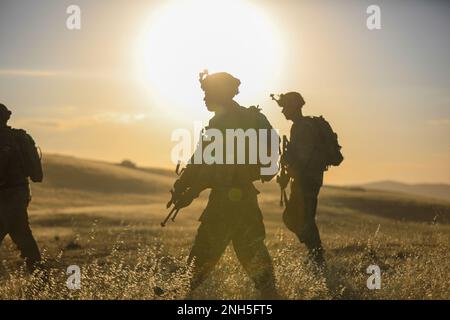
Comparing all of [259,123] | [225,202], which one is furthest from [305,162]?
[225,202]

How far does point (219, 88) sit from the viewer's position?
28.2 ft

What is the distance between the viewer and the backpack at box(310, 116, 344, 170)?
10.6 meters

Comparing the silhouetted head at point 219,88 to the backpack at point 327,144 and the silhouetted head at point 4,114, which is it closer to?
the backpack at point 327,144

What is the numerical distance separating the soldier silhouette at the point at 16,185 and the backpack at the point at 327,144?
425 centimetres

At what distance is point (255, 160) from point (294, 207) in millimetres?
2219

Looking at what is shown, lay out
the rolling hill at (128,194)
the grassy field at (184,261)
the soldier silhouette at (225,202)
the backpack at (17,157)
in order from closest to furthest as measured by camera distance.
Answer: the grassy field at (184,261) → the soldier silhouette at (225,202) → the backpack at (17,157) → the rolling hill at (128,194)

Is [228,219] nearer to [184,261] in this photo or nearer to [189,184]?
[189,184]

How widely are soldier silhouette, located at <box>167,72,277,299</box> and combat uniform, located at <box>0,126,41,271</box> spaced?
2963mm

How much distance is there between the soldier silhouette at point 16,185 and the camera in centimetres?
1025

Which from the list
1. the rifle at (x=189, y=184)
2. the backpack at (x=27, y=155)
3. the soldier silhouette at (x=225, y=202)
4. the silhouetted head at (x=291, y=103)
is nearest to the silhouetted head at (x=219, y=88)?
the soldier silhouette at (x=225, y=202)

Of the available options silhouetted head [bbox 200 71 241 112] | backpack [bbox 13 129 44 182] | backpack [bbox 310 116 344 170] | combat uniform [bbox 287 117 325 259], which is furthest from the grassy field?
silhouetted head [bbox 200 71 241 112]

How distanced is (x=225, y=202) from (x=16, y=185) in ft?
11.9

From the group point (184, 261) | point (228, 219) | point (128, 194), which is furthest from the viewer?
point (128, 194)
